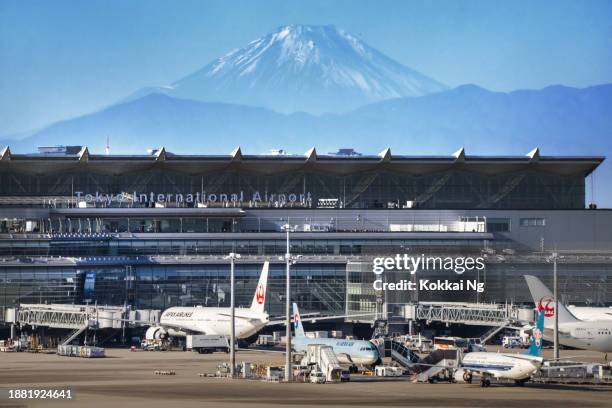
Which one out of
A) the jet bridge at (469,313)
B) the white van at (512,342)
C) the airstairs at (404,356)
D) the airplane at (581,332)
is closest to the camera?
the airstairs at (404,356)

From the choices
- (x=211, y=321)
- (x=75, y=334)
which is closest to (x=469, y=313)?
(x=211, y=321)

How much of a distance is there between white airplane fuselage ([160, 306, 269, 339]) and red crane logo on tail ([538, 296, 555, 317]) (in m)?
31.4

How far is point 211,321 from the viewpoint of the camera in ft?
599

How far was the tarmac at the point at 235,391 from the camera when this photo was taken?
10931cm

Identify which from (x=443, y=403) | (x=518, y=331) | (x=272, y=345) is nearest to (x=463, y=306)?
(x=518, y=331)

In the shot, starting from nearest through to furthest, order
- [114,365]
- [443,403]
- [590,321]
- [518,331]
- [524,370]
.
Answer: [443,403]
[524,370]
[114,365]
[590,321]
[518,331]

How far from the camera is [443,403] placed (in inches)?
4331

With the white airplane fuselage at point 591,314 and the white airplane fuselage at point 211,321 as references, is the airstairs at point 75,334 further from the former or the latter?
the white airplane fuselage at point 591,314

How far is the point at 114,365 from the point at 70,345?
2485 centimetres

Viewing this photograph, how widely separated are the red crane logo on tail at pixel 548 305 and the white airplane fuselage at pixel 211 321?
31447 mm

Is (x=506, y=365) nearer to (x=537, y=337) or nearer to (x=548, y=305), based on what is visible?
(x=537, y=337)

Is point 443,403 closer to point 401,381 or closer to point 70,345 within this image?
point 401,381

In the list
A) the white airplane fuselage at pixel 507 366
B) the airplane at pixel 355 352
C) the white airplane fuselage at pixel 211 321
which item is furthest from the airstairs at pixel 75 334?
the white airplane fuselage at pixel 507 366

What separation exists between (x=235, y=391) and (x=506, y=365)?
2290 cm
